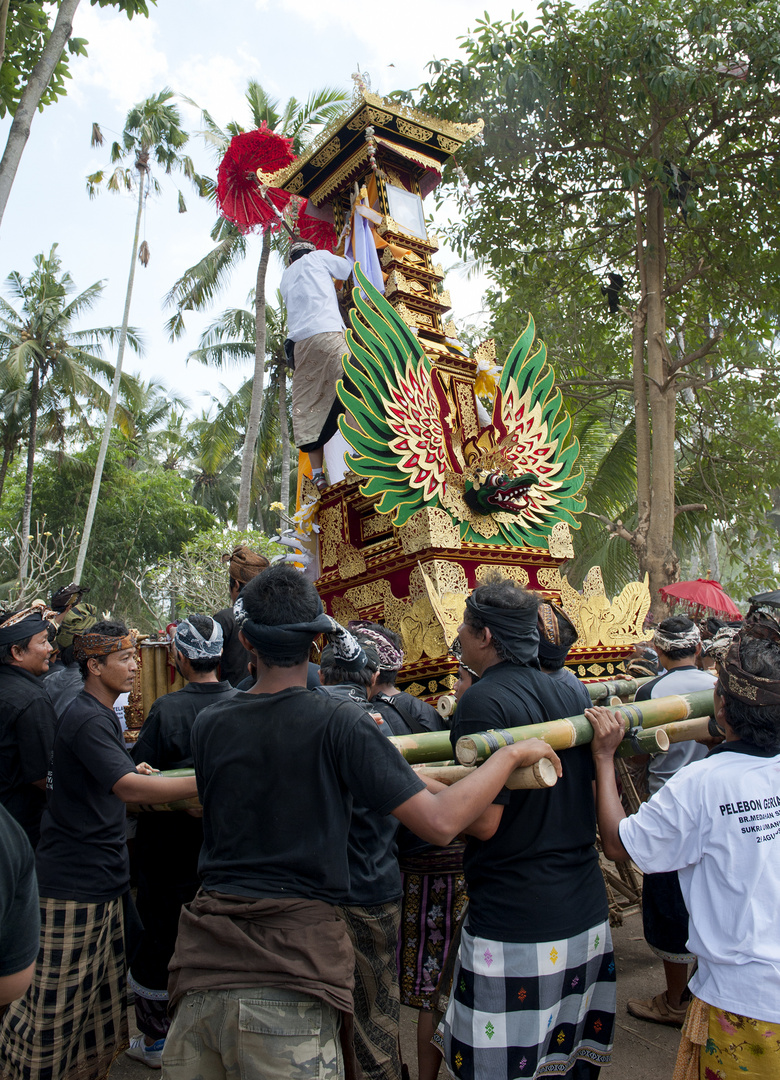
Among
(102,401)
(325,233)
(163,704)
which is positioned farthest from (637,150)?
(102,401)

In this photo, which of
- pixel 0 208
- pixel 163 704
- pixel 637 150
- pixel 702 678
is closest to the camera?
pixel 163 704

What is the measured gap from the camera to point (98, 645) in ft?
10.1

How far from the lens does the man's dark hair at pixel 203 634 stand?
3396mm

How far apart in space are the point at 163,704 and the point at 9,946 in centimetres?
182

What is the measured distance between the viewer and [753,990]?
2.02 meters

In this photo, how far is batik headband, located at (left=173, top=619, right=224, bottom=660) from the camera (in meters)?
3.37

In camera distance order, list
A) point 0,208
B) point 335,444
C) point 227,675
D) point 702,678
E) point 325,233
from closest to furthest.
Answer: point 702,678 < point 227,675 < point 0,208 < point 335,444 < point 325,233

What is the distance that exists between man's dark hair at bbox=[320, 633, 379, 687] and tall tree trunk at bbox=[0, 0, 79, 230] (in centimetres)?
455

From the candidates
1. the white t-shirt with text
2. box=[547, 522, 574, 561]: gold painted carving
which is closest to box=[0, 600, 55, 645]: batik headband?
the white t-shirt with text

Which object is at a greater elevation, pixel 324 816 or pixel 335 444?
pixel 335 444

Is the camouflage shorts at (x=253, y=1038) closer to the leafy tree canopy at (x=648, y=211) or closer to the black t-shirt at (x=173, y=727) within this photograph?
the black t-shirt at (x=173, y=727)

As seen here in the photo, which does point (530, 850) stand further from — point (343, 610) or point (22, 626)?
point (343, 610)

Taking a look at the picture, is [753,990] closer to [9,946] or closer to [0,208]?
[9,946]

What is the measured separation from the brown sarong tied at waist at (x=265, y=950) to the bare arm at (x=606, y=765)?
0.90m
